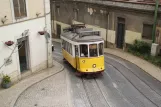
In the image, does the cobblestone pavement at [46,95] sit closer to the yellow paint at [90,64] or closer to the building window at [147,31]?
the yellow paint at [90,64]

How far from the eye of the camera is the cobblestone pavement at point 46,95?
12.3 meters

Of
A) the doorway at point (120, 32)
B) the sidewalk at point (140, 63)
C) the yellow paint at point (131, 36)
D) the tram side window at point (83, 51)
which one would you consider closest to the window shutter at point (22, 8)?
the tram side window at point (83, 51)

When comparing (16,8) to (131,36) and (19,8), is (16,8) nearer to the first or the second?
(19,8)

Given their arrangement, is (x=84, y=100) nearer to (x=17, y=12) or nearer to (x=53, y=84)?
(x=53, y=84)

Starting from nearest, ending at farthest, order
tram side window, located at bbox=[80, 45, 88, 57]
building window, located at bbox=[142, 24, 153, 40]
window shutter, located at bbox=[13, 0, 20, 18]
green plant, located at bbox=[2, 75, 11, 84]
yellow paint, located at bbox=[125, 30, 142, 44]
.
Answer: green plant, located at bbox=[2, 75, 11, 84]
window shutter, located at bbox=[13, 0, 20, 18]
tram side window, located at bbox=[80, 45, 88, 57]
building window, located at bbox=[142, 24, 153, 40]
yellow paint, located at bbox=[125, 30, 142, 44]

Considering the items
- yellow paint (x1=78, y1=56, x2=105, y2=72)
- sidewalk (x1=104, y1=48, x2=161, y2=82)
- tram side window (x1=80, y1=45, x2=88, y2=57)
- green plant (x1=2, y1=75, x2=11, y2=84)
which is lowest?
sidewalk (x1=104, y1=48, x2=161, y2=82)

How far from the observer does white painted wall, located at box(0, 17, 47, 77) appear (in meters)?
13.5

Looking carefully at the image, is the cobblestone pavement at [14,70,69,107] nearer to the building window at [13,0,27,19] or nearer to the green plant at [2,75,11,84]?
the green plant at [2,75,11,84]

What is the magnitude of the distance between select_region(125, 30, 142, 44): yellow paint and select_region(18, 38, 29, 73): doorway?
33.6ft

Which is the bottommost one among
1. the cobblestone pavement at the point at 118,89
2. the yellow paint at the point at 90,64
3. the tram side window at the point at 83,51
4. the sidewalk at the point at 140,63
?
the cobblestone pavement at the point at 118,89

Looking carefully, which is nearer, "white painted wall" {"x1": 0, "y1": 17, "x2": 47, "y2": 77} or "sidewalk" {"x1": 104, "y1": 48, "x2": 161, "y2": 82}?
"white painted wall" {"x1": 0, "y1": 17, "x2": 47, "y2": 77}

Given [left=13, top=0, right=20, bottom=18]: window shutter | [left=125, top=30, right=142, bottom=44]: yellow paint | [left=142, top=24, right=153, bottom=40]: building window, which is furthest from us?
[left=125, top=30, right=142, bottom=44]: yellow paint

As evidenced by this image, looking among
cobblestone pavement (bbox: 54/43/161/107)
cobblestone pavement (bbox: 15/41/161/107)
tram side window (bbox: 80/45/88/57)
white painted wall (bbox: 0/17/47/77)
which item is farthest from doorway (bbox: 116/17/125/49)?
white painted wall (bbox: 0/17/47/77)

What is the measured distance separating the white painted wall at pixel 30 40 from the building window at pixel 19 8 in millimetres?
508
